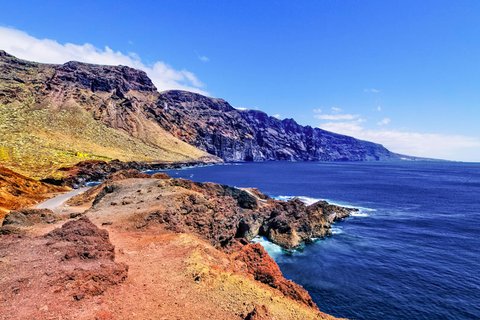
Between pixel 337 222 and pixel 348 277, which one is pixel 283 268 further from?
pixel 337 222

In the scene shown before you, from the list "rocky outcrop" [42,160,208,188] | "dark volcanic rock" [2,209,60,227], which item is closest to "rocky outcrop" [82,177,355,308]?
"dark volcanic rock" [2,209,60,227]

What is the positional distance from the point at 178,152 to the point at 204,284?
18264 centimetres

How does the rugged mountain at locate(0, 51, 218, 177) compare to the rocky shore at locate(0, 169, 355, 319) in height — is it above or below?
above

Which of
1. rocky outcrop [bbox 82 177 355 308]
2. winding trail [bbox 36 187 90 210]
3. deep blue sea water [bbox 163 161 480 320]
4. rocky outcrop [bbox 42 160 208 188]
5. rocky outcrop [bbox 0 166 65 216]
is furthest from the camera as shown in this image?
rocky outcrop [bbox 42 160 208 188]

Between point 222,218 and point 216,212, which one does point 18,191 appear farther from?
point 222,218

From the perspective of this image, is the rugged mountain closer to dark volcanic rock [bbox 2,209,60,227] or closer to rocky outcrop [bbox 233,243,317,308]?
dark volcanic rock [bbox 2,209,60,227]

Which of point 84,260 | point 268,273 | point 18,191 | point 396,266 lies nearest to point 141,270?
point 84,260

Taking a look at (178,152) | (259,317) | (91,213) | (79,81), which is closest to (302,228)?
(91,213)

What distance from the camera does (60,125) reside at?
144500mm

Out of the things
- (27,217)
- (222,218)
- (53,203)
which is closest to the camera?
(27,217)

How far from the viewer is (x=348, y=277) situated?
3297cm

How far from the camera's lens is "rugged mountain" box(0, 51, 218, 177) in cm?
10331

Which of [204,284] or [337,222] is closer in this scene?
[204,284]

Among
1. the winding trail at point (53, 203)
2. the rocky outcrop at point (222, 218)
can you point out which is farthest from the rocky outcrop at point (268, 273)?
the winding trail at point (53, 203)
